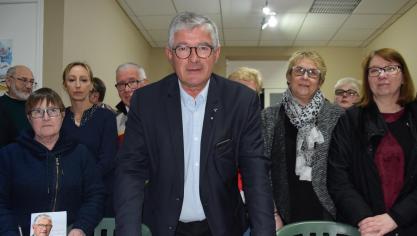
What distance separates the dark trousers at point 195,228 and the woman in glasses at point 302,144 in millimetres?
712

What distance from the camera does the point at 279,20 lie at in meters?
5.79

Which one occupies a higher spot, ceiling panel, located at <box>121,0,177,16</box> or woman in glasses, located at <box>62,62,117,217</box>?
ceiling panel, located at <box>121,0,177,16</box>

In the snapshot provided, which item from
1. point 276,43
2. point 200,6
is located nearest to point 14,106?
point 200,6

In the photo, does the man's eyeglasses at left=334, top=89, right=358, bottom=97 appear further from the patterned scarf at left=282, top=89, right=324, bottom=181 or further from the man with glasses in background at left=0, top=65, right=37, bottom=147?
the man with glasses in background at left=0, top=65, right=37, bottom=147

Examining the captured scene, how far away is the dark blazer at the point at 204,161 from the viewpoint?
1.28m

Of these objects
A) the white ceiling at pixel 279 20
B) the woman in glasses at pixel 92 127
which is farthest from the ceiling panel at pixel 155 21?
the woman in glasses at pixel 92 127

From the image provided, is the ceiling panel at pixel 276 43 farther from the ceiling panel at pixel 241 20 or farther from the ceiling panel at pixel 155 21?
the ceiling panel at pixel 155 21

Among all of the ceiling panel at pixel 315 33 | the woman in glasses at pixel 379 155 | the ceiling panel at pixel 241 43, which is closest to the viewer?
the woman in glasses at pixel 379 155

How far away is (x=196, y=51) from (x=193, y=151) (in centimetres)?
35

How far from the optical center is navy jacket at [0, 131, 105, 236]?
1.78 metres

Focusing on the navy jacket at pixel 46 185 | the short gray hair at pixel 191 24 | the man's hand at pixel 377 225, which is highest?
the short gray hair at pixel 191 24

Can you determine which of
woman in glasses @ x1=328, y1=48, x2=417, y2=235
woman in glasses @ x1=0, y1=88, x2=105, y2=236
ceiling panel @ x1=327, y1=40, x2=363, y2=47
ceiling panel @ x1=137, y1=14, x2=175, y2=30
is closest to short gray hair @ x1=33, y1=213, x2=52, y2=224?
woman in glasses @ x1=0, y1=88, x2=105, y2=236

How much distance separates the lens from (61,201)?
6.06 feet

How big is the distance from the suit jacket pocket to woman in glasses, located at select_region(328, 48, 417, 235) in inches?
28.4
